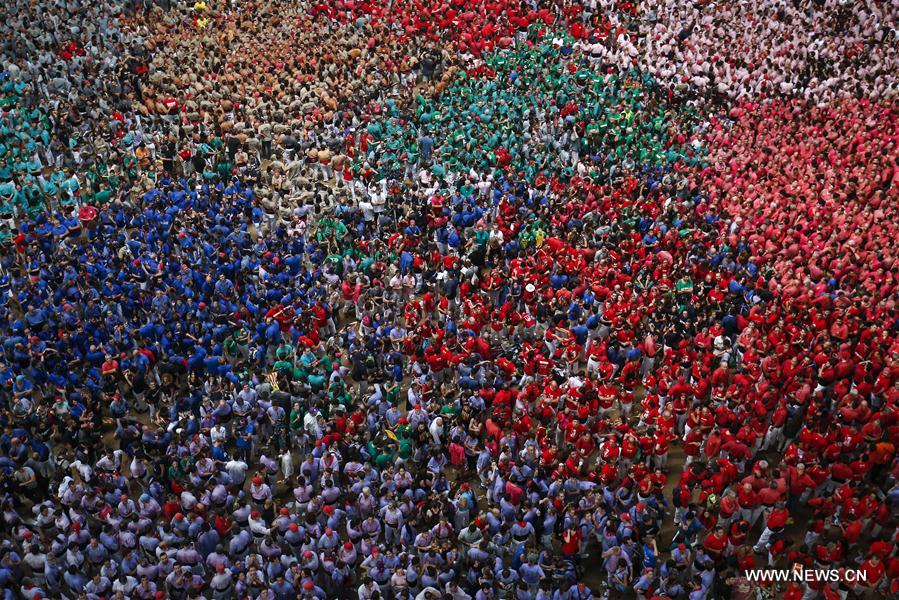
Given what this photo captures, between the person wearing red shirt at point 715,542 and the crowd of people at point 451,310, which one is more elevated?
the crowd of people at point 451,310

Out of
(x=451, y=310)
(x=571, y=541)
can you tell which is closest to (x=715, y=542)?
(x=571, y=541)

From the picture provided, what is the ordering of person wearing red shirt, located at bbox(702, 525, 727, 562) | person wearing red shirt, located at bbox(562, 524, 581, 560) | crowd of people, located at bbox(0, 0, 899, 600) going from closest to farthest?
person wearing red shirt, located at bbox(702, 525, 727, 562)
person wearing red shirt, located at bbox(562, 524, 581, 560)
crowd of people, located at bbox(0, 0, 899, 600)

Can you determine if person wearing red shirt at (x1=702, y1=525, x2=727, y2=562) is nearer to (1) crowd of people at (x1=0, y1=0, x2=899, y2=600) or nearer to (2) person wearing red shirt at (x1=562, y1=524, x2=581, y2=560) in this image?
(1) crowd of people at (x1=0, y1=0, x2=899, y2=600)

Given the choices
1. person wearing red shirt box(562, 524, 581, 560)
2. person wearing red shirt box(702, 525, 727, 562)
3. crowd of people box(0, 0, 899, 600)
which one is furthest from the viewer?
crowd of people box(0, 0, 899, 600)

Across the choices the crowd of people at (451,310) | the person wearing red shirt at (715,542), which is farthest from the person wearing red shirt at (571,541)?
the person wearing red shirt at (715,542)

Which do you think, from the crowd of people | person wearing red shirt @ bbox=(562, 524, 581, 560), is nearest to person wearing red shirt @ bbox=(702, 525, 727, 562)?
the crowd of people

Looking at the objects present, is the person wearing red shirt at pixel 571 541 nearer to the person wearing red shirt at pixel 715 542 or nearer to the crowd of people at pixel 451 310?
the crowd of people at pixel 451 310

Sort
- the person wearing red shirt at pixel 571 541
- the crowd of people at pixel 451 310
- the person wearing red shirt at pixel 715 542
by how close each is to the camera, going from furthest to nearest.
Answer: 1. the crowd of people at pixel 451 310
2. the person wearing red shirt at pixel 571 541
3. the person wearing red shirt at pixel 715 542

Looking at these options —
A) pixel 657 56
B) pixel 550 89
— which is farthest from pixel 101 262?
pixel 657 56
